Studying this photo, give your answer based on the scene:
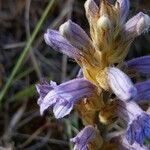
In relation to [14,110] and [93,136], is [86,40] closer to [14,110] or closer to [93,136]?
[93,136]

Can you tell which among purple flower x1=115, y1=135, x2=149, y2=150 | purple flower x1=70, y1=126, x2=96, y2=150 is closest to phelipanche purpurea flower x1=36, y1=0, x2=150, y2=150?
purple flower x1=70, y1=126, x2=96, y2=150

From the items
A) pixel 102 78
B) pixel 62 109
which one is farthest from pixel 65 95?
pixel 102 78

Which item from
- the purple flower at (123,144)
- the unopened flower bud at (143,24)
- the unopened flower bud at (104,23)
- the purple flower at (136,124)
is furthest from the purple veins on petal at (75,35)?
the purple flower at (123,144)

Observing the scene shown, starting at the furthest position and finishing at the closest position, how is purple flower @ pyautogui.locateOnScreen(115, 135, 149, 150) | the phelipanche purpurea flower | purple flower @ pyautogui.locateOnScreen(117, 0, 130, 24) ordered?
purple flower @ pyautogui.locateOnScreen(115, 135, 149, 150) → purple flower @ pyautogui.locateOnScreen(117, 0, 130, 24) → the phelipanche purpurea flower

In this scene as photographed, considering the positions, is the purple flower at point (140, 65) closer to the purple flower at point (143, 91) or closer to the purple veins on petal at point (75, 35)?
the purple flower at point (143, 91)

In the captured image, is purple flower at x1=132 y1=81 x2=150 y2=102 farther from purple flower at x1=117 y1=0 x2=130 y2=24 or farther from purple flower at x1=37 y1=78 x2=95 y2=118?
purple flower at x1=117 y1=0 x2=130 y2=24

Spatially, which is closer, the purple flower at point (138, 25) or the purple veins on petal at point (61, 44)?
the purple flower at point (138, 25)
